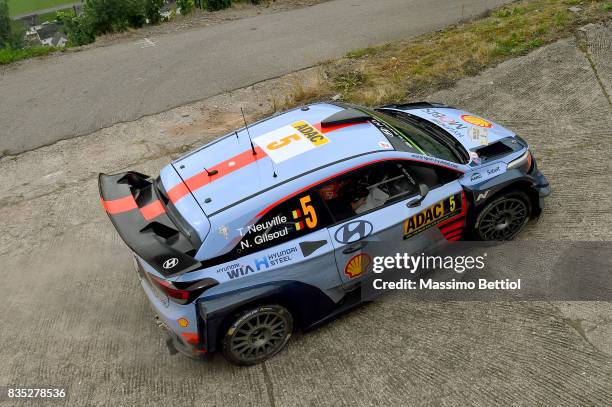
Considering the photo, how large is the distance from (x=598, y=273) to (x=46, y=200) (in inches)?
280

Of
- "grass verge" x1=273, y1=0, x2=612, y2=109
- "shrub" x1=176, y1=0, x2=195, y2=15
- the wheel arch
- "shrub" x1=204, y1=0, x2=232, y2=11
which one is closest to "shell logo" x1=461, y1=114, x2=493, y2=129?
the wheel arch

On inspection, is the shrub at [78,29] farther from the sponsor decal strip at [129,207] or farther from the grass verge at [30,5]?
the grass verge at [30,5]

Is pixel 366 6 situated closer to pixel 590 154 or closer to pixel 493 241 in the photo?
pixel 590 154

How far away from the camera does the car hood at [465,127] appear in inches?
207

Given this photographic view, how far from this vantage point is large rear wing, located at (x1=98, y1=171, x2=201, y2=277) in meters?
3.84

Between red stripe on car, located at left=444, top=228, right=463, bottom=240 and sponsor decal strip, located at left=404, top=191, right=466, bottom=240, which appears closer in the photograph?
sponsor decal strip, located at left=404, top=191, right=466, bottom=240

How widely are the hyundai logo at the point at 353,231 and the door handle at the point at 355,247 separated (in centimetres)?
5

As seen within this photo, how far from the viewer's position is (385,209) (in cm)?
454

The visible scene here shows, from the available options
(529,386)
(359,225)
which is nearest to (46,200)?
(359,225)

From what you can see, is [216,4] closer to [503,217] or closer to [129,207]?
[129,207]

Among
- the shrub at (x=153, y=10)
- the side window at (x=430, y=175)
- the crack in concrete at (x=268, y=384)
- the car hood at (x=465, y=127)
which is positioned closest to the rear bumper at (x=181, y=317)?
the crack in concrete at (x=268, y=384)

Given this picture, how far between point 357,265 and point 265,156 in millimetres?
1290

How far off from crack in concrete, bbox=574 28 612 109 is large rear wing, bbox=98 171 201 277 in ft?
22.9

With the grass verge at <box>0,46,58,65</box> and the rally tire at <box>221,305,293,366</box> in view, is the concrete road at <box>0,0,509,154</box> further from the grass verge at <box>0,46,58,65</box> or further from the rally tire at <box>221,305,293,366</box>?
the rally tire at <box>221,305,293,366</box>
